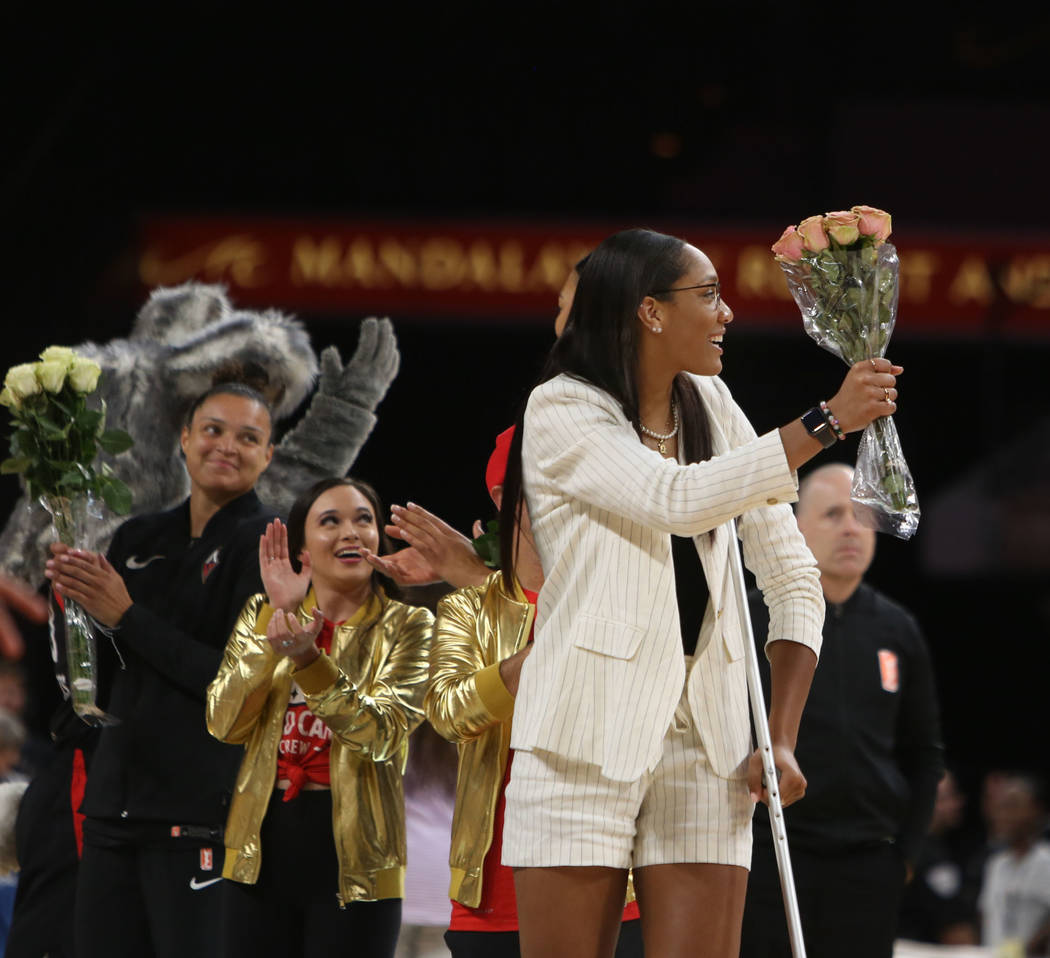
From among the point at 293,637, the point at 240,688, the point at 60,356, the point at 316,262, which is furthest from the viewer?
the point at 316,262

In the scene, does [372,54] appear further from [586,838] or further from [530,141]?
[586,838]

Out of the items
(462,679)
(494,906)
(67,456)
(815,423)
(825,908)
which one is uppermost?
(67,456)

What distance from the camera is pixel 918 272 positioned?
344 inches

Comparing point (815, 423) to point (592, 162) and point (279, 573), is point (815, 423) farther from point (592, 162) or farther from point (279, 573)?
point (592, 162)

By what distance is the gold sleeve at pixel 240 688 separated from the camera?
10.3 ft

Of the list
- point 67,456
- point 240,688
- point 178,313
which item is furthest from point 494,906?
point 178,313

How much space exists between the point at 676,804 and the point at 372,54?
→ 6.83m

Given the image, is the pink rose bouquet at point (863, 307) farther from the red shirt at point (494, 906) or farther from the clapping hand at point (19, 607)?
the clapping hand at point (19, 607)

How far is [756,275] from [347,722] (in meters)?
5.85

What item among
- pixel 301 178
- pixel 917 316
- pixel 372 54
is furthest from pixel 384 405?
pixel 917 316

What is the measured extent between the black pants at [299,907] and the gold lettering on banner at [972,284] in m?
A: 6.54

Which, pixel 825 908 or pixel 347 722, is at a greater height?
pixel 347 722

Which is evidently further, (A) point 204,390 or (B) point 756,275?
(B) point 756,275

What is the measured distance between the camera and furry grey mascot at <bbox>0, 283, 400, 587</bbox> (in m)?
4.00
